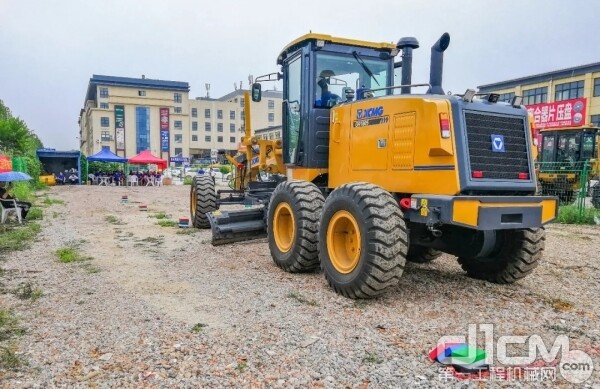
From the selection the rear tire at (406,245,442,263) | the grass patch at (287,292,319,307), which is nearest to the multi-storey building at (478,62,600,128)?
the rear tire at (406,245,442,263)

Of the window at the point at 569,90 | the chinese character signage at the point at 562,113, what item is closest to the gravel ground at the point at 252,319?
the chinese character signage at the point at 562,113

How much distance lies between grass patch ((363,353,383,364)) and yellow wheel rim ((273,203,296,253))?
2.99 m

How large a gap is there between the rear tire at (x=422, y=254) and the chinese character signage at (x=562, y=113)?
2754cm

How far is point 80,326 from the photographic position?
4.20m

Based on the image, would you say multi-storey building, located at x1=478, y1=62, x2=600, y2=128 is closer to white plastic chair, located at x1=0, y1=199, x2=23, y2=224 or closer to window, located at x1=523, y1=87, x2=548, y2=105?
window, located at x1=523, y1=87, x2=548, y2=105

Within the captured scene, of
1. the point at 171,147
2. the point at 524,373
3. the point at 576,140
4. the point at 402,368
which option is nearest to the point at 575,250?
the point at 524,373

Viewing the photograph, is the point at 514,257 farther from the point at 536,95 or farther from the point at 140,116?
the point at 140,116

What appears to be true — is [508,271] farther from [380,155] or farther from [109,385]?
[109,385]

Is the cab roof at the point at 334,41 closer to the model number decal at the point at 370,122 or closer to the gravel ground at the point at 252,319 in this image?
the model number decal at the point at 370,122

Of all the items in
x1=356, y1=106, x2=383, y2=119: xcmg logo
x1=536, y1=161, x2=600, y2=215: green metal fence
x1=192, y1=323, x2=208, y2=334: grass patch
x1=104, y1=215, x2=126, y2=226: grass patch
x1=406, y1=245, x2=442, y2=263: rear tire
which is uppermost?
x1=356, y1=106, x2=383, y2=119: xcmg logo

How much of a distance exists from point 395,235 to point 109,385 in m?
2.79

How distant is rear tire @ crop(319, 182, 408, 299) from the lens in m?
4.65

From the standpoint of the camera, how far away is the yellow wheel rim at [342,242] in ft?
17.2

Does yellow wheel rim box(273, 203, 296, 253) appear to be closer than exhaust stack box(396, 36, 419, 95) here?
No
